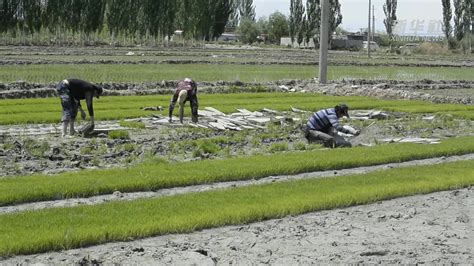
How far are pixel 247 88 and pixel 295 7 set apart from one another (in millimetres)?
73510

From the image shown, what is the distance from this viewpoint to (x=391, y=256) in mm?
8766

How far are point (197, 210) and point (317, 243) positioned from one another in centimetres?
224

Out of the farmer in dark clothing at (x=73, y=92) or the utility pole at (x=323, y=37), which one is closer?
the farmer in dark clothing at (x=73, y=92)

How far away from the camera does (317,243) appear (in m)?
9.38

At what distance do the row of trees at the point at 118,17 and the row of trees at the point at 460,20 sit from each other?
3312 cm

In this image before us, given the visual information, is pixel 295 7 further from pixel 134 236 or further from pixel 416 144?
pixel 134 236

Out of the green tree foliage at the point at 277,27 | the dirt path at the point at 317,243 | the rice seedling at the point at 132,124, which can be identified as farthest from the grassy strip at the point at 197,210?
the green tree foliage at the point at 277,27

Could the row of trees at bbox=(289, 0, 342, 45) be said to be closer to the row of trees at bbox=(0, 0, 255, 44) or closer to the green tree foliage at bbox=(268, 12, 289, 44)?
the row of trees at bbox=(0, 0, 255, 44)

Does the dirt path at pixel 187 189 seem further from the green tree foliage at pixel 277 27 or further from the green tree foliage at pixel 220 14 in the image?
the green tree foliage at pixel 277 27

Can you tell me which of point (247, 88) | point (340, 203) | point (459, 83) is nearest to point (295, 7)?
point (459, 83)

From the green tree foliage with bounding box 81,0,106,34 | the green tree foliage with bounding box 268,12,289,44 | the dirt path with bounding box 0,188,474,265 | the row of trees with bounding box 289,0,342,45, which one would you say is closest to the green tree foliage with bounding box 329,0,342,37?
the row of trees with bounding box 289,0,342,45

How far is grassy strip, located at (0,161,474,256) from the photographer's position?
9.03 m

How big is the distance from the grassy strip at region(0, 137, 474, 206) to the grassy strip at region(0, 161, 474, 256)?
4.06ft

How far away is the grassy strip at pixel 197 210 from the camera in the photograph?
9.03 meters
